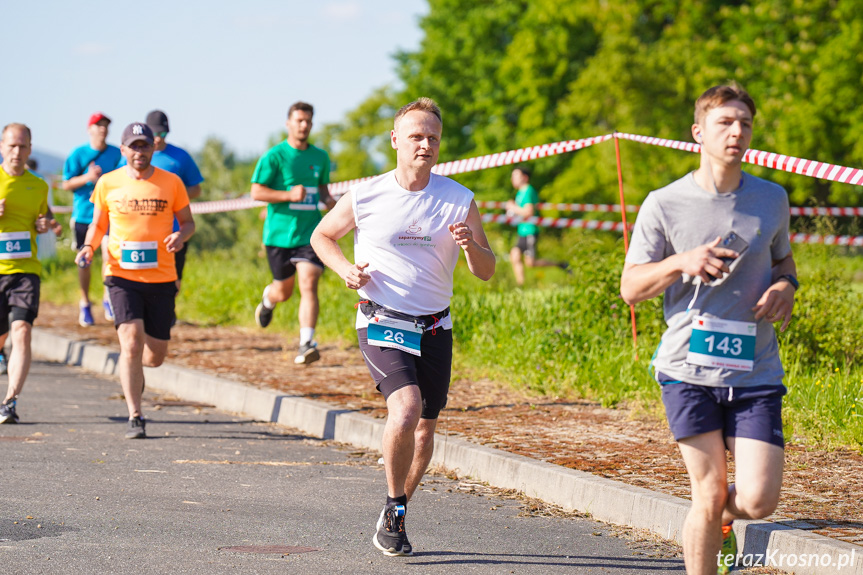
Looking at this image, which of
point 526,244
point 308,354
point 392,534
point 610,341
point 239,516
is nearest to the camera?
point 392,534

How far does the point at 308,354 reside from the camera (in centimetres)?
1025

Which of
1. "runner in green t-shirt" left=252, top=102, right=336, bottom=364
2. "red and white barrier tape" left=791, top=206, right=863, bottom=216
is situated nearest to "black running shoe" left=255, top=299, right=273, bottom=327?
"runner in green t-shirt" left=252, top=102, right=336, bottom=364

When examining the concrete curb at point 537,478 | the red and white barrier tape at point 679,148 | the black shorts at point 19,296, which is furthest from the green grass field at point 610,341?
the black shorts at point 19,296

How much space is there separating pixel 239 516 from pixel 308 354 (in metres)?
4.55

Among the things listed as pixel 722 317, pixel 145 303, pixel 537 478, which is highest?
pixel 722 317

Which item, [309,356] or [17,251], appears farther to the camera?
[309,356]

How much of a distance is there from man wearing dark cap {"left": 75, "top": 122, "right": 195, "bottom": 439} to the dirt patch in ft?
5.44

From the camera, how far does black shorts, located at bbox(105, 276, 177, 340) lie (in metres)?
7.85

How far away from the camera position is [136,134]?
7777mm

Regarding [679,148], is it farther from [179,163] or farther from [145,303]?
[179,163]

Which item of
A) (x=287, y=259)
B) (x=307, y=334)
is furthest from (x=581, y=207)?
(x=307, y=334)

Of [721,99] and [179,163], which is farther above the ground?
[179,163]

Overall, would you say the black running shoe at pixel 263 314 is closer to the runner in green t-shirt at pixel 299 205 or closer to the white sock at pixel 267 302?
the white sock at pixel 267 302

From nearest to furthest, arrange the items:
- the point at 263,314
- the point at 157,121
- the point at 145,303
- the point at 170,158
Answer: the point at 145,303, the point at 157,121, the point at 170,158, the point at 263,314
